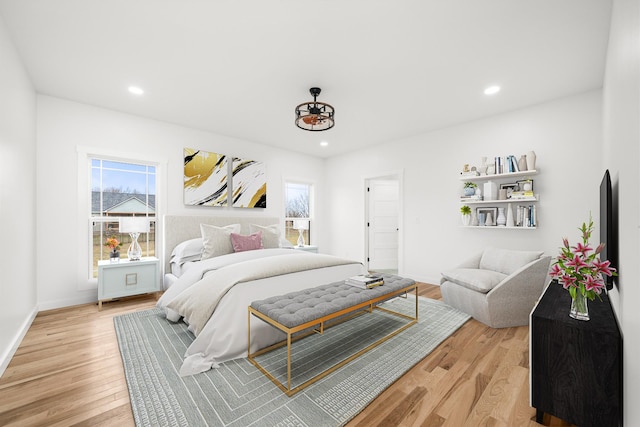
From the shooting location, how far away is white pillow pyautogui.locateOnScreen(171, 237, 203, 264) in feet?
12.2

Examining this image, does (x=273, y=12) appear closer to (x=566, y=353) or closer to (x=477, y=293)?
(x=566, y=353)

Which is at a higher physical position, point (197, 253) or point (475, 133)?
point (475, 133)

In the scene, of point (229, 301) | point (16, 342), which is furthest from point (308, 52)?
point (16, 342)

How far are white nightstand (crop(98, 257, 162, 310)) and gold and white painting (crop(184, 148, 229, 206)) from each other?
44.8 inches

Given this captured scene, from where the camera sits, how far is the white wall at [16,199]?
211 centimetres

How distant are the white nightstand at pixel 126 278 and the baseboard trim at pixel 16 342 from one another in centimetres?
58

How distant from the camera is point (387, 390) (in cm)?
179

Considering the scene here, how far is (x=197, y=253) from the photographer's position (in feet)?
12.4

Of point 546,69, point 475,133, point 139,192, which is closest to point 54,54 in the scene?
point 139,192

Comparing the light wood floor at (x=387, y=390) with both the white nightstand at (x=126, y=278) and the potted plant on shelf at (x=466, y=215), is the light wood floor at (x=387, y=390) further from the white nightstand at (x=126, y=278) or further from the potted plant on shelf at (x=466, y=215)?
the potted plant on shelf at (x=466, y=215)

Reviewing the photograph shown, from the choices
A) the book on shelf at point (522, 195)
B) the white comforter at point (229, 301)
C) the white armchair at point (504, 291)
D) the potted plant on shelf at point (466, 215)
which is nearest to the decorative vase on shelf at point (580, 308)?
the white armchair at point (504, 291)

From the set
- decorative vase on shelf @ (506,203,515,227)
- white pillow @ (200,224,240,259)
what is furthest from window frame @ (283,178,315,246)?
decorative vase on shelf @ (506,203,515,227)

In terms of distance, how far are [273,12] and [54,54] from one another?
2.14 metres

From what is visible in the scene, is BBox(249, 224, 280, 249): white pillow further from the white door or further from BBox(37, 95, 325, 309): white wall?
the white door
